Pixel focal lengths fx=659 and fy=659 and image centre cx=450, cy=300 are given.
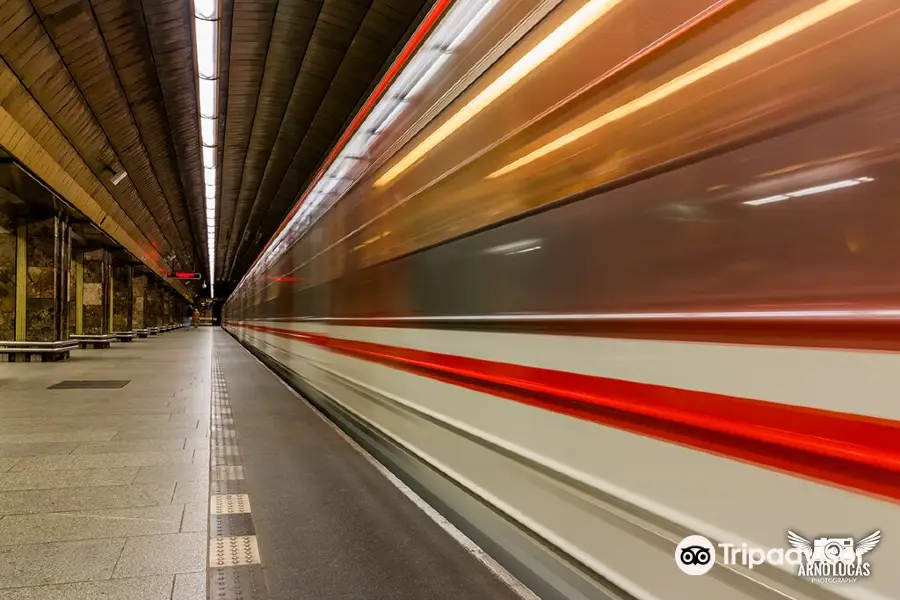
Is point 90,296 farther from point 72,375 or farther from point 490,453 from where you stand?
point 490,453

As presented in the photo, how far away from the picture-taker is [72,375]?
1140cm

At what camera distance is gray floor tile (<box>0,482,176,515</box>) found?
3512 mm

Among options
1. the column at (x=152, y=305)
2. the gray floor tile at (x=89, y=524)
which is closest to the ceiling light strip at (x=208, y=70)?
the gray floor tile at (x=89, y=524)

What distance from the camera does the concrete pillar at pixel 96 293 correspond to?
20.8 metres

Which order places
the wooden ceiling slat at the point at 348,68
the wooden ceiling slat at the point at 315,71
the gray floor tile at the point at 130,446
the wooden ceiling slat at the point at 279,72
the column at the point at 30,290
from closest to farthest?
the gray floor tile at the point at 130,446
the wooden ceiling slat at the point at 348,68
the wooden ceiling slat at the point at 315,71
the wooden ceiling slat at the point at 279,72
the column at the point at 30,290

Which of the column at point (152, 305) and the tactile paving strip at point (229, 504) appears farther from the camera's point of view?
the column at point (152, 305)

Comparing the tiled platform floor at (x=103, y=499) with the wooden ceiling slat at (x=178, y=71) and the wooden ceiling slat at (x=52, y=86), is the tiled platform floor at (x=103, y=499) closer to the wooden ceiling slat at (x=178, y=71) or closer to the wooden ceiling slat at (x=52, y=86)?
the wooden ceiling slat at (x=52, y=86)

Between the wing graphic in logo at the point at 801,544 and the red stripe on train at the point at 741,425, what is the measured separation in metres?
0.13

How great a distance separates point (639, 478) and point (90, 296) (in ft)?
74.3

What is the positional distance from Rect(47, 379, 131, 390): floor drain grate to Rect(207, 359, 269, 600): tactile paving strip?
5113 mm

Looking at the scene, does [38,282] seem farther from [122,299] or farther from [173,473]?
[173,473]

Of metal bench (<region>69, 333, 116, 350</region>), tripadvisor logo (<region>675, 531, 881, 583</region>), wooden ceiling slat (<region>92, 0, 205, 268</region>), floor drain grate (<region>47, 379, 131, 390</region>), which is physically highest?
wooden ceiling slat (<region>92, 0, 205, 268</region>)

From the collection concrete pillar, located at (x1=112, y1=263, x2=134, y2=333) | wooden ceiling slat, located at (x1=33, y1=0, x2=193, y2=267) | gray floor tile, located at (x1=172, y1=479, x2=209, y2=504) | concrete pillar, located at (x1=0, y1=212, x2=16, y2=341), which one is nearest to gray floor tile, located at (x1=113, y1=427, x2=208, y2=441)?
gray floor tile, located at (x1=172, y1=479, x2=209, y2=504)

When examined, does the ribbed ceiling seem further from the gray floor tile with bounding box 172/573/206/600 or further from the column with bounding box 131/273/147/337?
the column with bounding box 131/273/147/337
